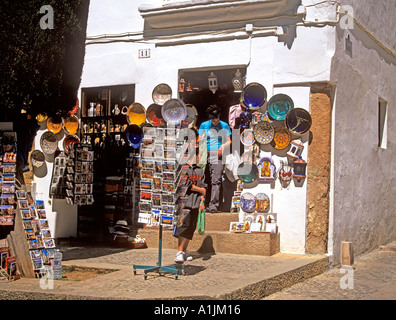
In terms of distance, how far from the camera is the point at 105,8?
36.4 feet

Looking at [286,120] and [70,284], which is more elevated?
[286,120]

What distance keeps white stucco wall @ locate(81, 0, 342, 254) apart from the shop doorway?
0.31m

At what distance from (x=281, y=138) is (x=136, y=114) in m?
2.80

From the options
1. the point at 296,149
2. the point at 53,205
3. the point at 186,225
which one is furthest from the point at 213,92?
the point at 186,225

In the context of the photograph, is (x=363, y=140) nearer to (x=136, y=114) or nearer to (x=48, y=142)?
(x=136, y=114)

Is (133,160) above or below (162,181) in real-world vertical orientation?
above

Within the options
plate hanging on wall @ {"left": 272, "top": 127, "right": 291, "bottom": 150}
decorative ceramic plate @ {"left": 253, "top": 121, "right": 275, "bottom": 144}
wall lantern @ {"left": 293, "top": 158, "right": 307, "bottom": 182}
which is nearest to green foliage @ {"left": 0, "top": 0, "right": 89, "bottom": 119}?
decorative ceramic plate @ {"left": 253, "top": 121, "right": 275, "bottom": 144}

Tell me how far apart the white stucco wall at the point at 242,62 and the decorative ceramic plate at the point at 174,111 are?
33 centimetres

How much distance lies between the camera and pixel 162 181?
7328 mm

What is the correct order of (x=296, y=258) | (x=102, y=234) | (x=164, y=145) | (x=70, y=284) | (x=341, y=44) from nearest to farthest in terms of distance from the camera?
(x=70, y=284) → (x=164, y=145) → (x=296, y=258) → (x=341, y=44) → (x=102, y=234)

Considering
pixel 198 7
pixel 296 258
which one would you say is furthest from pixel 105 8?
pixel 296 258

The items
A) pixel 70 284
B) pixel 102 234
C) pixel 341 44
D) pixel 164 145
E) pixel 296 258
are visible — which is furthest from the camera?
pixel 102 234

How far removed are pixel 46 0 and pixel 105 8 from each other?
11.3 feet

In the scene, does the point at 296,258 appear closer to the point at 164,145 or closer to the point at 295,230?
the point at 295,230
